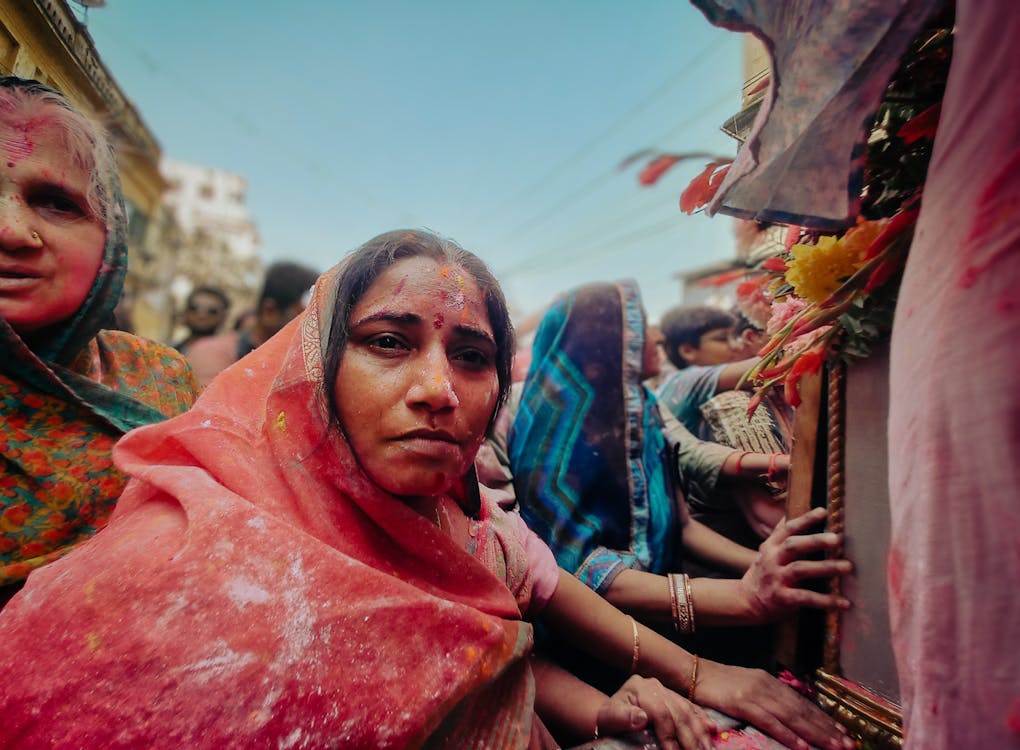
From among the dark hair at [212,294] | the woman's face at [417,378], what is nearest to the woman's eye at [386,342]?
the woman's face at [417,378]

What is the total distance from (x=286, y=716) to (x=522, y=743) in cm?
59

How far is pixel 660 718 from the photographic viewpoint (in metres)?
1.37

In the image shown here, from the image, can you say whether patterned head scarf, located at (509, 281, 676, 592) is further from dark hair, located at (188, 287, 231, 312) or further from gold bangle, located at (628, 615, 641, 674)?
dark hair, located at (188, 287, 231, 312)

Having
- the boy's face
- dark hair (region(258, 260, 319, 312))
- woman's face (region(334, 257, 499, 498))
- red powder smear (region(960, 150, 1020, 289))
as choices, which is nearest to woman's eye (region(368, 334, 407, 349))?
woman's face (region(334, 257, 499, 498))

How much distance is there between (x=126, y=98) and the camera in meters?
1.74

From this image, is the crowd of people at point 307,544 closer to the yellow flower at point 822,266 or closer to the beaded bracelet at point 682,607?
the beaded bracelet at point 682,607

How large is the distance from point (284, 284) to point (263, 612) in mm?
3710

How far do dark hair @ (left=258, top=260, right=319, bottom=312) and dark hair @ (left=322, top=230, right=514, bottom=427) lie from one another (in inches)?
118

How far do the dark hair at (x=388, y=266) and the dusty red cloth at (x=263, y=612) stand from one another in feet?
0.20

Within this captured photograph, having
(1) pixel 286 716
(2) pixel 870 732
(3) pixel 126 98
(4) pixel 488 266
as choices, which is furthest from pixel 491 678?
(3) pixel 126 98

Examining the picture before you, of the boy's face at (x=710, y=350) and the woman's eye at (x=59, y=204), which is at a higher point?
the boy's face at (x=710, y=350)

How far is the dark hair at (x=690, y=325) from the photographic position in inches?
125

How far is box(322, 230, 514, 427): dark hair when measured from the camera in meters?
Answer: 1.24

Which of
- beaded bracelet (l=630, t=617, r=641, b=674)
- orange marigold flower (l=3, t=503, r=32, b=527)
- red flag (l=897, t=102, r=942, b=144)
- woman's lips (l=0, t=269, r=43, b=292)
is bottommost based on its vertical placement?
beaded bracelet (l=630, t=617, r=641, b=674)
